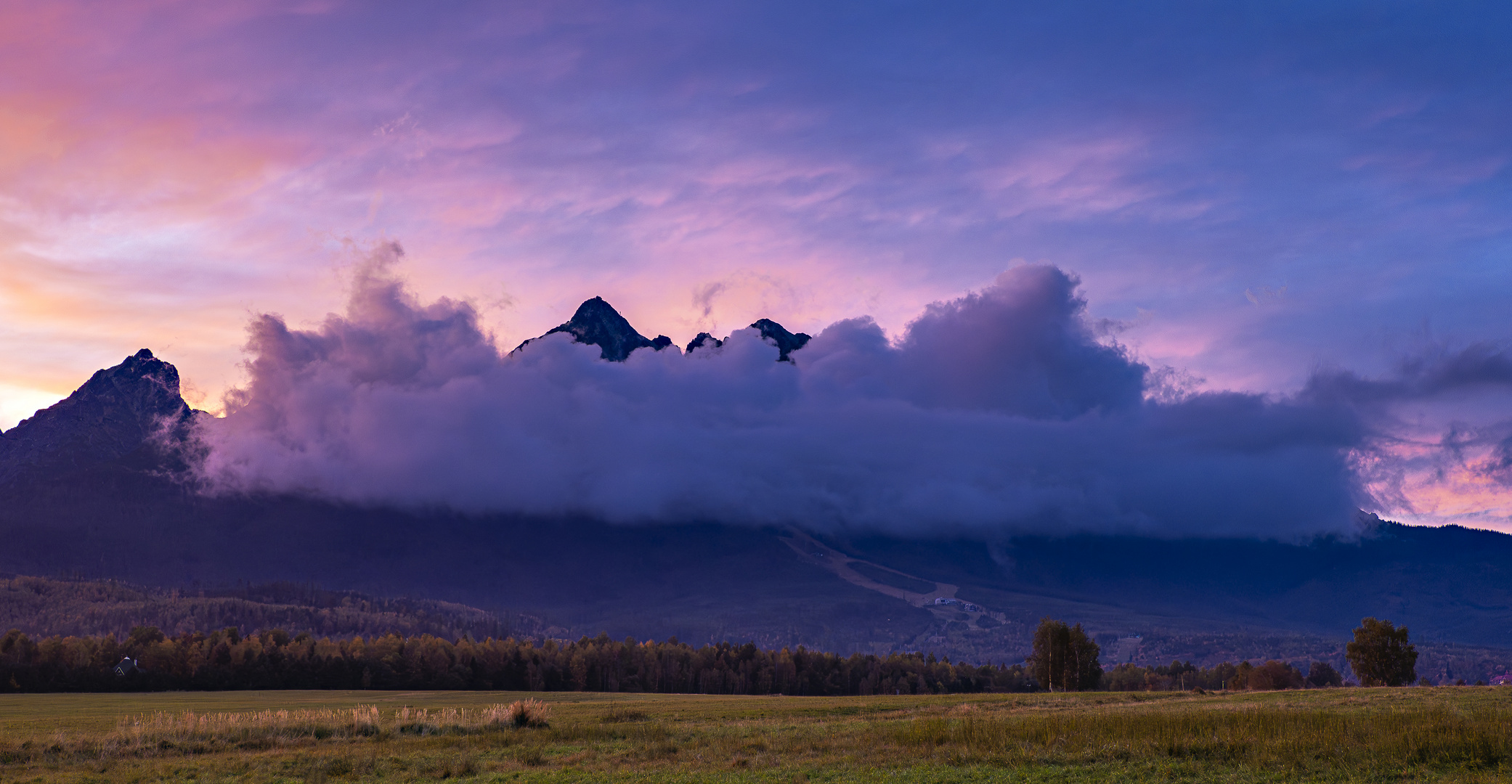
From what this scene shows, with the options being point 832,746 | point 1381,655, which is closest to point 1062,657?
point 1381,655

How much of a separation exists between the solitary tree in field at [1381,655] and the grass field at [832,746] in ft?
272

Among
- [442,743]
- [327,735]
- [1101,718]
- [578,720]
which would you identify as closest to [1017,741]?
[1101,718]

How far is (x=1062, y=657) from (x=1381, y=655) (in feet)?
156

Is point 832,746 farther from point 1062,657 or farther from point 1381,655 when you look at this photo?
point 1062,657

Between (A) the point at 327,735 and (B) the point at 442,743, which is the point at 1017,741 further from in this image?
(A) the point at 327,735

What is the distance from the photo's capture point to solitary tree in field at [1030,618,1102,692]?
173 m

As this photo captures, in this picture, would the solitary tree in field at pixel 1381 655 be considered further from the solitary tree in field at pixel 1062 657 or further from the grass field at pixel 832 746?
the grass field at pixel 832 746

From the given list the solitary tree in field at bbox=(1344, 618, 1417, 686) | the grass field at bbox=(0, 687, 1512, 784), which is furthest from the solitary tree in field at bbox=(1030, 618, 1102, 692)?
the grass field at bbox=(0, 687, 1512, 784)

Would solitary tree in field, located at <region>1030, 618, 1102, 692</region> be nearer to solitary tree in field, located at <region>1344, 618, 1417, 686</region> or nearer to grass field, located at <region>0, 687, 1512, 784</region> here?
solitary tree in field, located at <region>1344, 618, 1417, 686</region>

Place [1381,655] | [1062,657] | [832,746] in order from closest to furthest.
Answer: [832,746], [1381,655], [1062,657]

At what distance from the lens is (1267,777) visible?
31.8 m

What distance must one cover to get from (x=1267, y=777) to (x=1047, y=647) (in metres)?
149

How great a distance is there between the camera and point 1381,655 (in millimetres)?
143750

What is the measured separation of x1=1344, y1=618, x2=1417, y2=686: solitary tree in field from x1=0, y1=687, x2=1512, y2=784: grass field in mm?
83016
